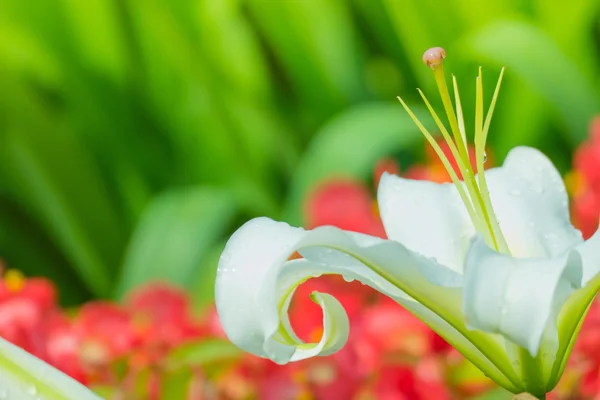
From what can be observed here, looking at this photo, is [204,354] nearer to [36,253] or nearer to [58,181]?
[58,181]

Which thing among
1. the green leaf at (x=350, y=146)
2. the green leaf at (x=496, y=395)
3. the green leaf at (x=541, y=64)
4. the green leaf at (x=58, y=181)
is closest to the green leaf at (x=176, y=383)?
the green leaf at (x=496, y=395)

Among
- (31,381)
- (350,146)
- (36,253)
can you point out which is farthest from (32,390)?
(36,253)

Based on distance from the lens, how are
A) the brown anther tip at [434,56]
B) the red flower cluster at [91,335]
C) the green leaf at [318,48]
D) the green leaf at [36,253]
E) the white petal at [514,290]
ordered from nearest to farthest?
the white petal at [514,290] → the brown anther tip at [434,56] → the red flower cluster at [91,335] → the green leaf at [318,48] → the green leaf at [36,253]

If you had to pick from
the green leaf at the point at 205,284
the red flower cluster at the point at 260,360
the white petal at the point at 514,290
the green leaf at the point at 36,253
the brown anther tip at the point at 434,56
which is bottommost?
the green leaf at the point at 36,253

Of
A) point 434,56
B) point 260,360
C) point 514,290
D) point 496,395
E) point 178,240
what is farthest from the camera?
point 178,240

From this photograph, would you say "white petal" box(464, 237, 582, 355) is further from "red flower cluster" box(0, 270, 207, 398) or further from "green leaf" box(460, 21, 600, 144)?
"green leaf" box(460, 21, 600, 144)

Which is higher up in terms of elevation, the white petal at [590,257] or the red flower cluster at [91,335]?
the white petal at [590,257]

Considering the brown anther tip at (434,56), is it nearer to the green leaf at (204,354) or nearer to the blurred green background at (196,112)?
the green leaf at (204,354)

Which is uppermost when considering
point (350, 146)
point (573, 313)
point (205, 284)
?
point (573, 313)
